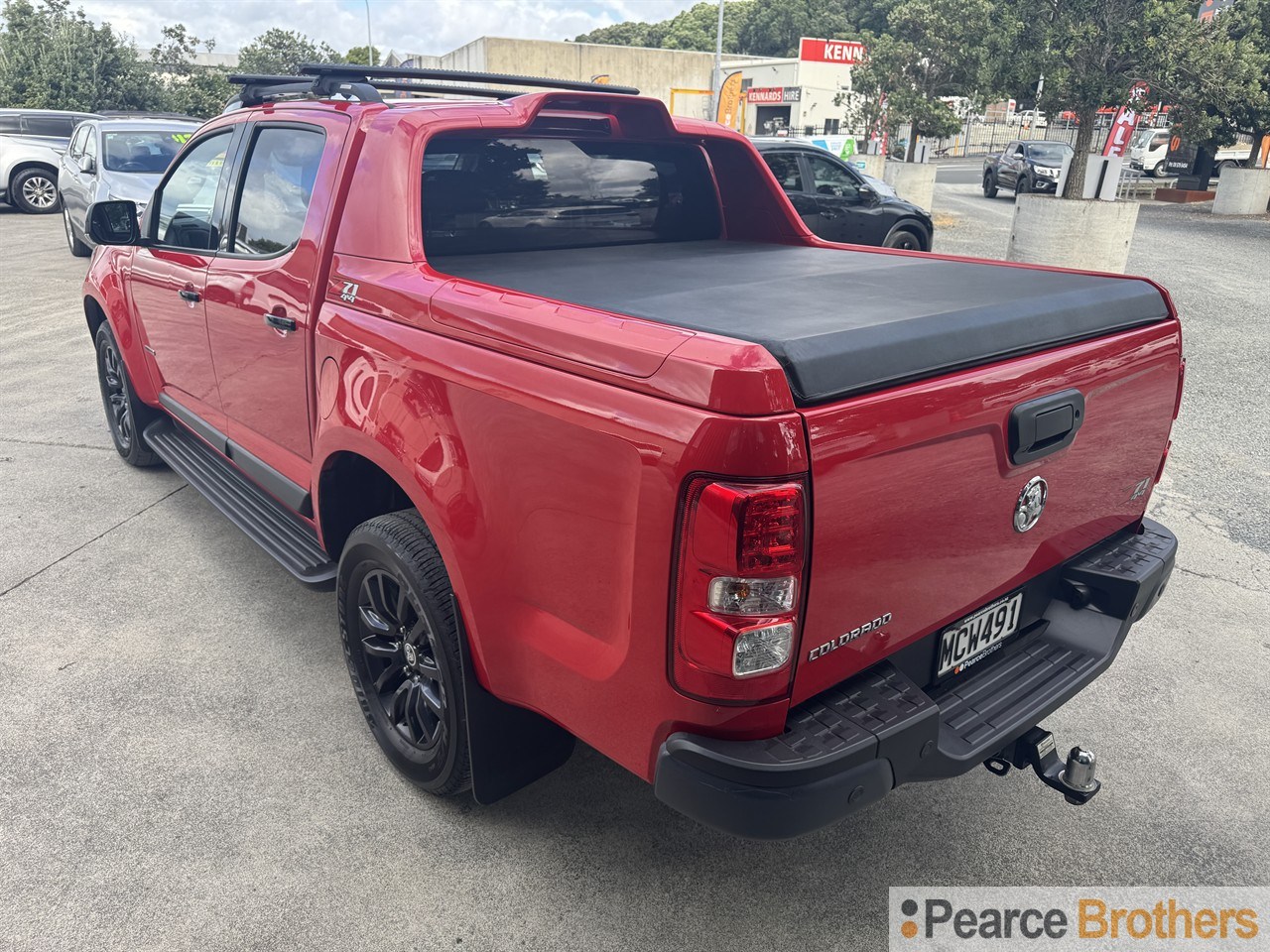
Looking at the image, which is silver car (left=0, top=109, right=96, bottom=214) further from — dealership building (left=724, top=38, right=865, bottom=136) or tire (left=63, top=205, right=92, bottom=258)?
dealership building (left=724, top=38, right=865, bottom=136)

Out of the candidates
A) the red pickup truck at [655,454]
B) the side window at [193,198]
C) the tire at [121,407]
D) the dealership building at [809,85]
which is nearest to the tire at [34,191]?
the tire at [121,407]

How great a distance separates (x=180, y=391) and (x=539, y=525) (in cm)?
313

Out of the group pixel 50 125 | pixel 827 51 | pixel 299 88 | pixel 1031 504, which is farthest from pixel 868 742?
pixel 827 51

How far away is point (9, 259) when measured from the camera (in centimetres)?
1310

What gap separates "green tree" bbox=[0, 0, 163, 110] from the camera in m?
27.4

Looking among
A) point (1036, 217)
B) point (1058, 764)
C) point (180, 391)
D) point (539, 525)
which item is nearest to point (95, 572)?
point (180, 391)

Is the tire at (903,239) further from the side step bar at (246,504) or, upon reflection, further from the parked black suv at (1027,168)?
the parked black suv at (1027,168)

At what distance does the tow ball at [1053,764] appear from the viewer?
2.47 m

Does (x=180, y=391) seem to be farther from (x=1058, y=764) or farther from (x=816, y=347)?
(x=1058, y=764)

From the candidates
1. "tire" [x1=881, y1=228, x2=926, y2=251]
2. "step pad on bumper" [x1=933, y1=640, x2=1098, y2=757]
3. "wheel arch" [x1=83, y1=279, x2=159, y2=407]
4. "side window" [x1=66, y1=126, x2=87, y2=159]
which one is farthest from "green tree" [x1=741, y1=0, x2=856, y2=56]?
"step pad on bumper" [x1=933, y1=640, x2=1098, y2=757]

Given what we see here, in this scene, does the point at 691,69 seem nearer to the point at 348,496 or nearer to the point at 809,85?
the point at 809,85

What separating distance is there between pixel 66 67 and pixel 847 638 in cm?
3299

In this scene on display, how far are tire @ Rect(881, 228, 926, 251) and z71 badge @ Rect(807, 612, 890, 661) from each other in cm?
1008

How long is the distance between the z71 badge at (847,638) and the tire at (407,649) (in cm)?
99
